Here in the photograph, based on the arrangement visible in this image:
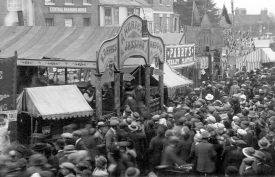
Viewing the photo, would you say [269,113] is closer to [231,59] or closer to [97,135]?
[97,135]

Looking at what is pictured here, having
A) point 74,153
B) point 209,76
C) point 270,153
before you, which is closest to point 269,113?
point 270,153

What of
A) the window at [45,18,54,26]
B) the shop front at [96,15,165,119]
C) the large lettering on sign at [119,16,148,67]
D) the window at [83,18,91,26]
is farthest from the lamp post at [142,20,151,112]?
the window at [83,18,91,26]

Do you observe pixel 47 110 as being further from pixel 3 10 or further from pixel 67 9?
pixel 67 9

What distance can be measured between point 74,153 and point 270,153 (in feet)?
12.9

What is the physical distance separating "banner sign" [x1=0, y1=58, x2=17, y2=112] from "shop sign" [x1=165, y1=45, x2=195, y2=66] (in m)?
10.8

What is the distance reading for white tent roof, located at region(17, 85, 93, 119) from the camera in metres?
12.9

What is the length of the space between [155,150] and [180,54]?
42.6 ft

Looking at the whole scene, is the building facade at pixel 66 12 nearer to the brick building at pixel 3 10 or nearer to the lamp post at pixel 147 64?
the brick building at pixel 3 10

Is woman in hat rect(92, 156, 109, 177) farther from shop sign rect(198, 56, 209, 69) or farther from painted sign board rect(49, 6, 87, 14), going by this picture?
painted sign board rect(49, 6, 87, 14)

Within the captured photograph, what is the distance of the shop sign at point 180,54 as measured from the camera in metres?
22.5

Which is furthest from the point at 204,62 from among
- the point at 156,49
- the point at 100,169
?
the point at 100,169

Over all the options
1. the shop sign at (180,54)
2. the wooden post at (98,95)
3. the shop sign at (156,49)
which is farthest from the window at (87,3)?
the wooden post at (98,95)

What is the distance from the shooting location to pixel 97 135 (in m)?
11.1

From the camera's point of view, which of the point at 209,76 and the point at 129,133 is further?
the point at 209,76
